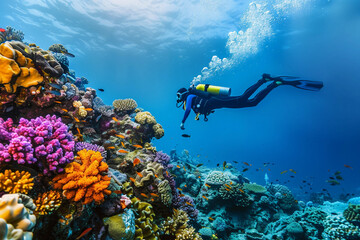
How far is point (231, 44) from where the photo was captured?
106 ft

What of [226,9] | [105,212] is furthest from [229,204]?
[226,9]

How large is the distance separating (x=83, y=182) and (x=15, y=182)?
0.84 meters

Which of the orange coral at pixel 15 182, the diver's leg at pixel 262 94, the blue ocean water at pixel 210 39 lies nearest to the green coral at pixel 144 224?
the orange coral at pixel 15 182

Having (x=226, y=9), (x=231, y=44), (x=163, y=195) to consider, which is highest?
(x=231, y=44)

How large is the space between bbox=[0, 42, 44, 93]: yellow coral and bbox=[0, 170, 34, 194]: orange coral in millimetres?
2516

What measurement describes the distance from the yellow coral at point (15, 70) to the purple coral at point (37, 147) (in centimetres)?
114

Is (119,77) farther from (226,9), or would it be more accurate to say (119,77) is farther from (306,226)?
(306,226)

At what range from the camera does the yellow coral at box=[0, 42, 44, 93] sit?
11.8ft

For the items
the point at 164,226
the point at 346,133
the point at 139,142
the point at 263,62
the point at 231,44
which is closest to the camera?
the point at 164,226

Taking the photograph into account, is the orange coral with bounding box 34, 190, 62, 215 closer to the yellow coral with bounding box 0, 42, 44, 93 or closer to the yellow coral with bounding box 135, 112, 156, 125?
the yellow coral with bounding box 0, 42, 44, 93

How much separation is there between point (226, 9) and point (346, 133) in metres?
93.2

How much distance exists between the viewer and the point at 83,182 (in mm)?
2799

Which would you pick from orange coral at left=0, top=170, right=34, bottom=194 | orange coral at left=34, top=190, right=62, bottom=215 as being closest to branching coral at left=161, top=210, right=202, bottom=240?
orange coral at left=34, top=190, right=62, bottom=215

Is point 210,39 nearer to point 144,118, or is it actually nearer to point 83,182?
point 144,118
